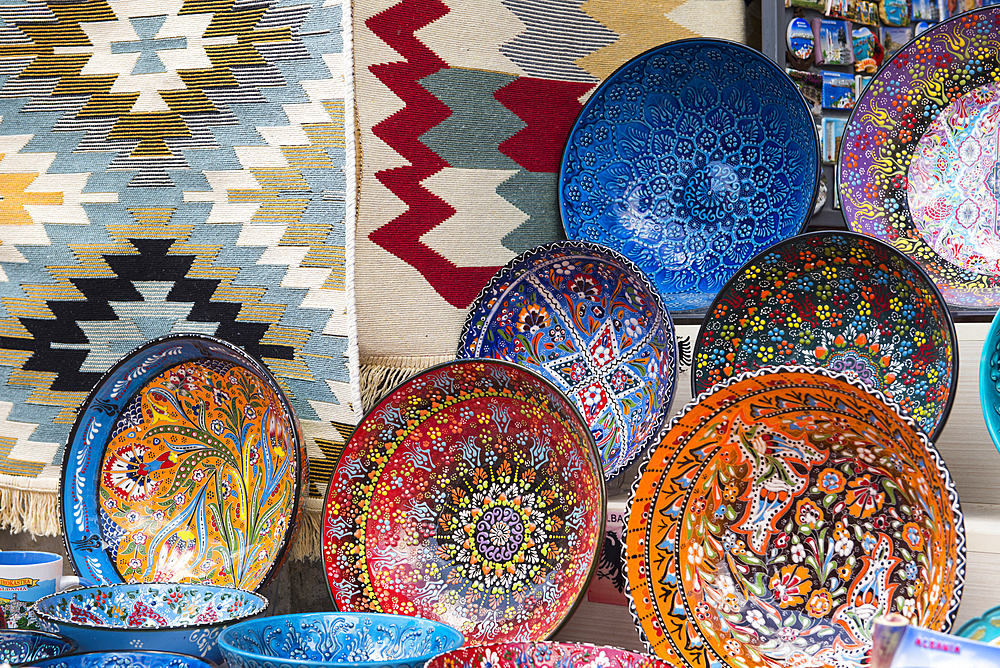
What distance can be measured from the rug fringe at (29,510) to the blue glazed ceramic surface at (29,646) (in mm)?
630

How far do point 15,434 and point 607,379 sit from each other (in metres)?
1.01

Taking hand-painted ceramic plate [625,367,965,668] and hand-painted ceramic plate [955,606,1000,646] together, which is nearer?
hand-painted ceramic plate [955,606,1000,646]

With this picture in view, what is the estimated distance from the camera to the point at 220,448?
3.30ft

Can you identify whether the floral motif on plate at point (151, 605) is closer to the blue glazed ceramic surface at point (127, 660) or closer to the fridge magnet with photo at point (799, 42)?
the blue glazed ceramic surface at point (127, 660)

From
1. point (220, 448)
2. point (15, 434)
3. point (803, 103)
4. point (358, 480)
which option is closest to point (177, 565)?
point (220, 448)

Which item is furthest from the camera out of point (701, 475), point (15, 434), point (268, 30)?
point (15, 434)

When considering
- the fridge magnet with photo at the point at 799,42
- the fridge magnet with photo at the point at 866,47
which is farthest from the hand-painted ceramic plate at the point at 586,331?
the fridge magnet with photo at the point at 866,47

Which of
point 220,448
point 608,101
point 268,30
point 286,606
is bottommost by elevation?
point 286,606

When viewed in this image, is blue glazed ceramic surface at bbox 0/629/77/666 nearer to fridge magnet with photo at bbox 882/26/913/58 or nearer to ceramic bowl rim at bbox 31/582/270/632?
ceramic bowl rim at bbox 31/582/270/632

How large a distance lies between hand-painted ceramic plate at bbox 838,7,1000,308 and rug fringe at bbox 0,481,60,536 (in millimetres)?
1335

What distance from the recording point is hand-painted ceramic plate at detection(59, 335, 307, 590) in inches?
36.9

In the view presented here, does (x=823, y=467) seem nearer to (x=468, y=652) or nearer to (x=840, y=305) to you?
(x=840, y=305)

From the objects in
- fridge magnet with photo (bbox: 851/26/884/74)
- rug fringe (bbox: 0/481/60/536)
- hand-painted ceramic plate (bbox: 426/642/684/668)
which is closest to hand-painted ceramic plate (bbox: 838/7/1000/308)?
fridge magnet with photo (bbox: 851/26/884/74)

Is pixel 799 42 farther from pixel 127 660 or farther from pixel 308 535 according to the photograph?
pixel 127 660
